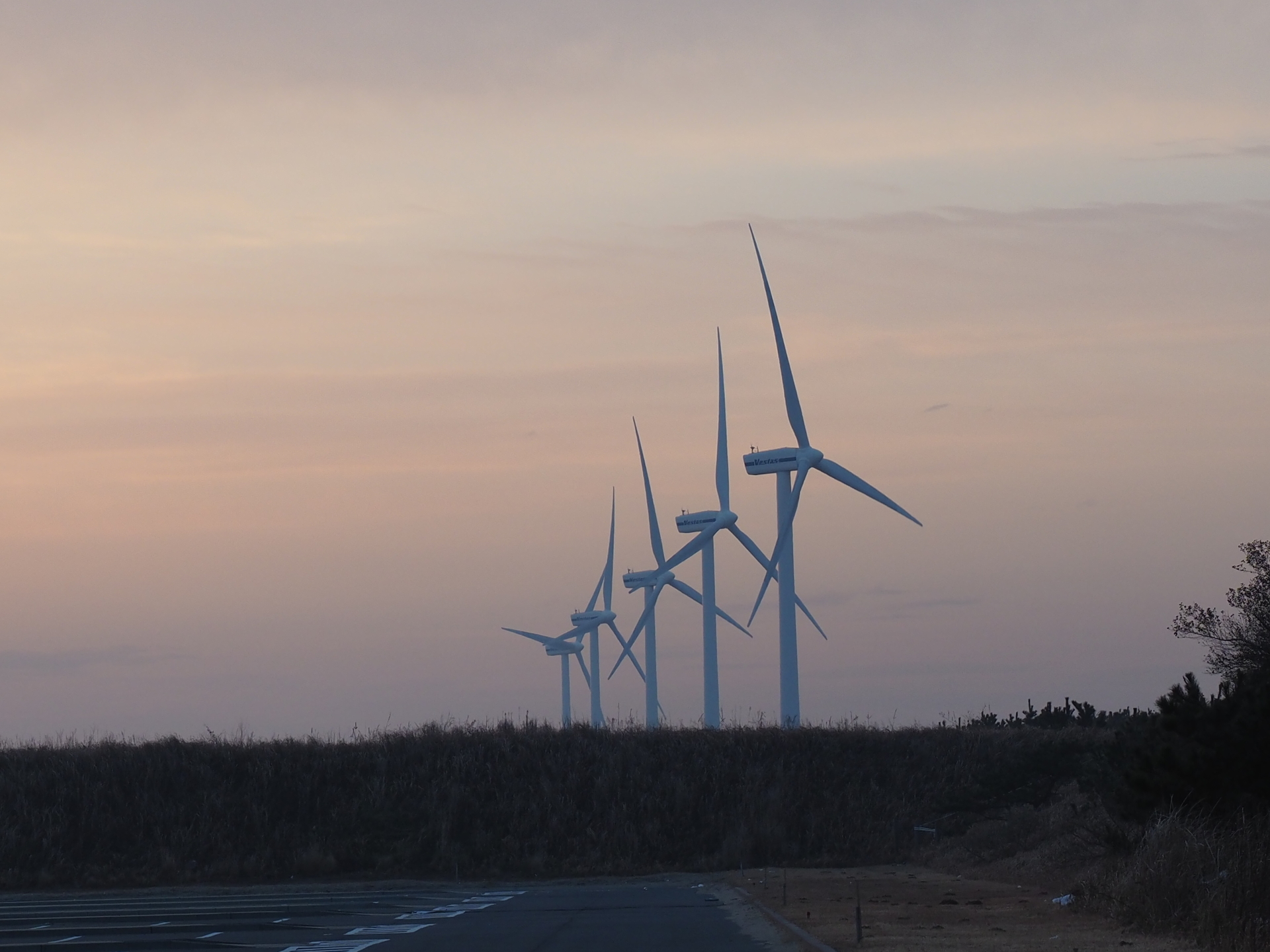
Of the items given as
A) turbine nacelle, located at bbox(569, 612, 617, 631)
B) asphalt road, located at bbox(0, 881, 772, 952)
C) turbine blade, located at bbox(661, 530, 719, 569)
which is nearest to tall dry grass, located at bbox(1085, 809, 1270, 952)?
asphalt road, located at bbox(0, 881, 772, 952)

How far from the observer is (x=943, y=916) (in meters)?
26.5

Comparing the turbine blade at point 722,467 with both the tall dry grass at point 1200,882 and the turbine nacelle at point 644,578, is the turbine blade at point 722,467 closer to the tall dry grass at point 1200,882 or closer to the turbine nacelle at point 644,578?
the turbine nacelle at point 644,578

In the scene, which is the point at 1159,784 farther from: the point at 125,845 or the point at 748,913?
the point at 125,845

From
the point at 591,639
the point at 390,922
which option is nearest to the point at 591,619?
the point at 591,639

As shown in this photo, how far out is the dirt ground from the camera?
2059cm

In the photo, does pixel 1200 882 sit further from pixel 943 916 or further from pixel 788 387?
pixel 788 387

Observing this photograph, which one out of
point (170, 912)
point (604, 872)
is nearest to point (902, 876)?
point (604, 872)

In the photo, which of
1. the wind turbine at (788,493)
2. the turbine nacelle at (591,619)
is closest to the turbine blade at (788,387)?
the wind turbine at (788,493)

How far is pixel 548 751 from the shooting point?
60.0m

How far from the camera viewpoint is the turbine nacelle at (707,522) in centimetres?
6875

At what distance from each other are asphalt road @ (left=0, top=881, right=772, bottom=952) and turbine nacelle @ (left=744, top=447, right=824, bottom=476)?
20.2 metres

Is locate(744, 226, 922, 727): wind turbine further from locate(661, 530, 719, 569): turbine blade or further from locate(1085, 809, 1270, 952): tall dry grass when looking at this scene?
locate(1085, 809, 1270, 952): tall dry grass

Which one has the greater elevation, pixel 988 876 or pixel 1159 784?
pixel 1159 784

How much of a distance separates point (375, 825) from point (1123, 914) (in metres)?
36.9
